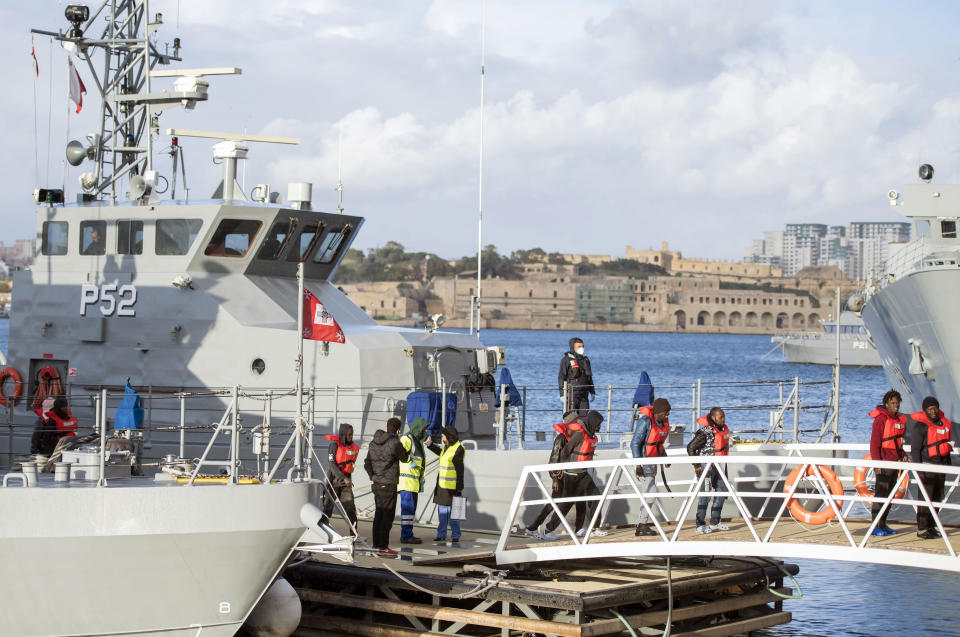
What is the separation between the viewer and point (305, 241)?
1527 centimetres

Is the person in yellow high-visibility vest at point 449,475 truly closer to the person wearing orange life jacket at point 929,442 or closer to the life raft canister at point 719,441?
the life raft canister at point 719,441

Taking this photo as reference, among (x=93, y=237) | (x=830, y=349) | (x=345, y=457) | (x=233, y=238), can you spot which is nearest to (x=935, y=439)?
(x=345, y=457)

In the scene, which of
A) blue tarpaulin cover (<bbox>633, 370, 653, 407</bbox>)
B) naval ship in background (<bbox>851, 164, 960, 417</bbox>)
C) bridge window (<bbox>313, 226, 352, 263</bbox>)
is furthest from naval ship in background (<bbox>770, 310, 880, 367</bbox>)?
bridge window (<bbox>313, 226, 352, 263</bbox>)

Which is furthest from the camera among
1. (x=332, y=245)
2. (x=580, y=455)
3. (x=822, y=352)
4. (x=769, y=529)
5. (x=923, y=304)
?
(x=822, y=352)

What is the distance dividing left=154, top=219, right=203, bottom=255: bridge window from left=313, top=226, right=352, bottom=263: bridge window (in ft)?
5.30

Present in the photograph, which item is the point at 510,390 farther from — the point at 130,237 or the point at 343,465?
the point at 130,237

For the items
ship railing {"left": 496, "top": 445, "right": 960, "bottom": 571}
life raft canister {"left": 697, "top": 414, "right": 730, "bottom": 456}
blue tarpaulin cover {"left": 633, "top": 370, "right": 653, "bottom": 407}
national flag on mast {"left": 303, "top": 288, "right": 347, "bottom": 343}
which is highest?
national flag on mast {"left": 303, "top": 288, "right": 347, "bottom": 343}

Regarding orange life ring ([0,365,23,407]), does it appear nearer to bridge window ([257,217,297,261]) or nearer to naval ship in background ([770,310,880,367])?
bridge window ([257,217,297,261])

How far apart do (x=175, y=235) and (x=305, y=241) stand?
1554mm

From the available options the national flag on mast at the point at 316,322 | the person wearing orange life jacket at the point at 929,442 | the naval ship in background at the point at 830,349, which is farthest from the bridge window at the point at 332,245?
the naval ship in background at the point at 830,349

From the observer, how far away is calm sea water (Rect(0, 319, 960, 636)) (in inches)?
620

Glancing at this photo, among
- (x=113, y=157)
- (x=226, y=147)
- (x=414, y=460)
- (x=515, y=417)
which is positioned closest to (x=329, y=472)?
(x=414, y=460)

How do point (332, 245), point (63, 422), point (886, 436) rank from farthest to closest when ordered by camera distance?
point (332, 245) < point (63, 422) < point (886, 436)

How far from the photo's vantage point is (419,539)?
43.5ft
